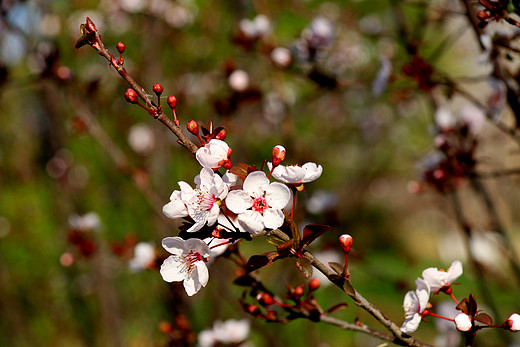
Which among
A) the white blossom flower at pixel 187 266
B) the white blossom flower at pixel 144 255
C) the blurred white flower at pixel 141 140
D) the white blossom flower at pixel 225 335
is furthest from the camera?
the blurred white flower at pixel 141 140

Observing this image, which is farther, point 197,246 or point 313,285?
point 313,285

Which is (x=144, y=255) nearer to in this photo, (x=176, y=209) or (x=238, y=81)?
(x=176, y=209)

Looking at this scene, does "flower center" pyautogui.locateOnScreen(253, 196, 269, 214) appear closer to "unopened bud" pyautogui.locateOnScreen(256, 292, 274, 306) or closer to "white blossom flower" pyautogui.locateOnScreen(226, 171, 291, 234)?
"white blossom flower" pyautogui.locateOnScreen(226, 171, 291, 234)

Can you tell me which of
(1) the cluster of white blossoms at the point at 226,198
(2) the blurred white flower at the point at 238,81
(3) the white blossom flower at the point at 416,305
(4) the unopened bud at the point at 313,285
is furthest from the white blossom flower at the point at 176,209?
(2) the blurred white flower at the point at 238,81

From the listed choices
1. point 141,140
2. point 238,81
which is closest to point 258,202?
point 238,81

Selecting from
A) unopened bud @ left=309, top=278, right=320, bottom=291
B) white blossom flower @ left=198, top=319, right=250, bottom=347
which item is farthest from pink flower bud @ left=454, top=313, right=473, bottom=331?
white blossom flower @ left=198, top=319, right=250, bottom=347

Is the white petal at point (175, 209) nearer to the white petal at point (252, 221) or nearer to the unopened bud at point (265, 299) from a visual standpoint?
the white petal at point (252, 221)
